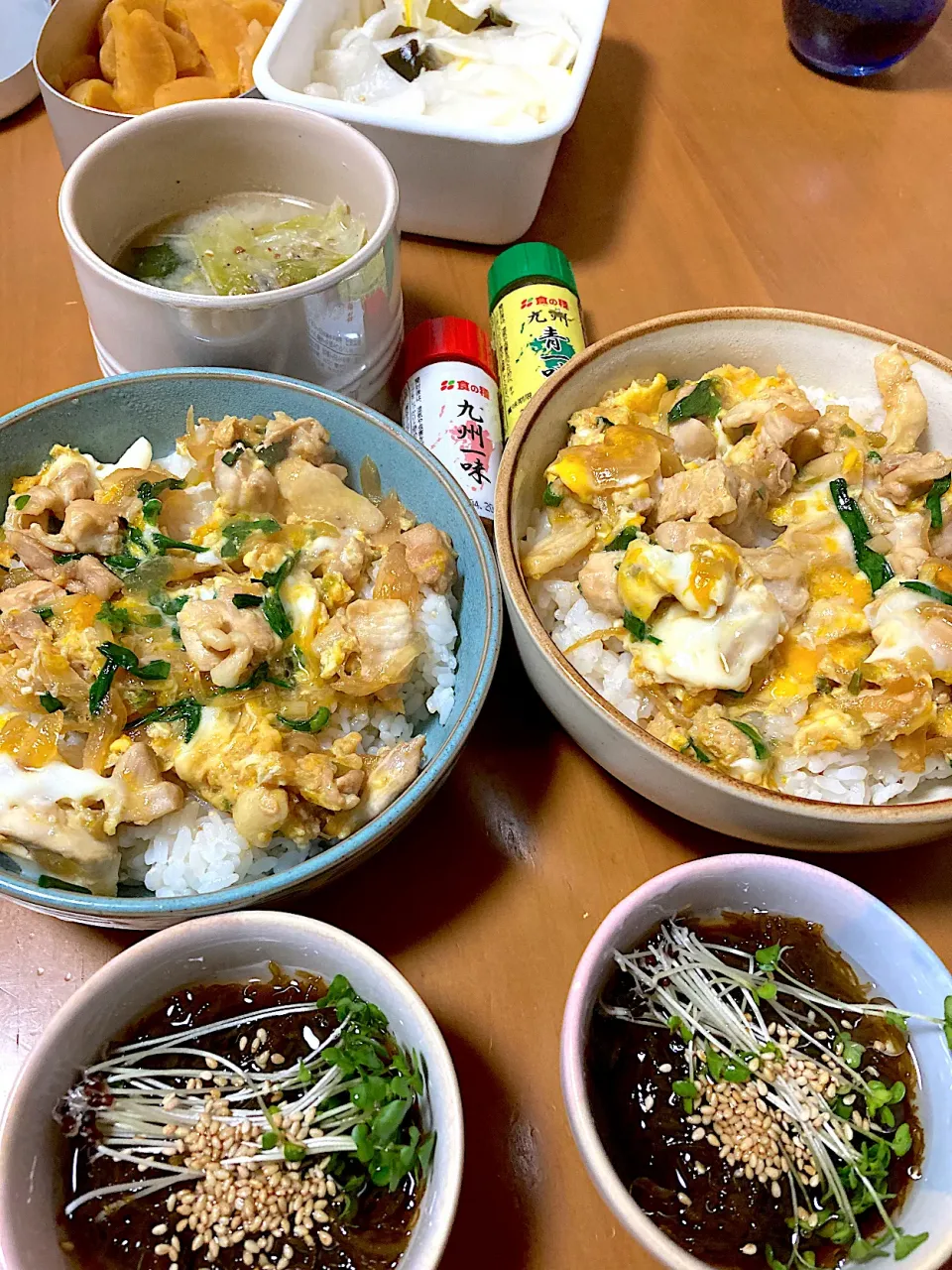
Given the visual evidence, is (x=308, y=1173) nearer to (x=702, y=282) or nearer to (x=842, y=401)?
(x=842, y=401)

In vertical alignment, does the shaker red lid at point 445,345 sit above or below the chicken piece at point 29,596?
above

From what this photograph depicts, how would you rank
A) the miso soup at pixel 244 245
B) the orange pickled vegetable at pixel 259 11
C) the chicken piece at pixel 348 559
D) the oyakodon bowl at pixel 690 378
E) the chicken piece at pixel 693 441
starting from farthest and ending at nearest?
the orange pickled vegetable at pixel 259 11
the miso soup at pixel 244 245
the chicken piece at pixel 693 441
the chicken piece at pixel 348 559
the oyakodon bowl at pixel 690 378

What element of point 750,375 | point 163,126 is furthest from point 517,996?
point 163,126

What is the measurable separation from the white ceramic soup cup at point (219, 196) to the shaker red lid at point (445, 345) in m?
0.05

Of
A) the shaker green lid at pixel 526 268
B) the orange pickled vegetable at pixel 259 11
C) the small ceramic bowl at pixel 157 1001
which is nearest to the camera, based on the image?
the small ceramic bowl at pixel 157 1001

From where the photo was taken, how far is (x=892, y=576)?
1.21 m

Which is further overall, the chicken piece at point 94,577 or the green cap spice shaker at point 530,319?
the green cap spice shaker at point 530,319

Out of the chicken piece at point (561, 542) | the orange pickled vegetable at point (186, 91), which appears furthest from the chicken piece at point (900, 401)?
the orange pickled vegetable at point (186, 91)

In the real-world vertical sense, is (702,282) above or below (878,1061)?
above

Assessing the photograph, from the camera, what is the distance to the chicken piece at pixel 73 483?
117 centimetres

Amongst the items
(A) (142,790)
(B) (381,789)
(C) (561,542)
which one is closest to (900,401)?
(C) (561,542)

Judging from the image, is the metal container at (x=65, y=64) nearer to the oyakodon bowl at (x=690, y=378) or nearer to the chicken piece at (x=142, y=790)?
the oyakodon bowl at (x=690, y=378)

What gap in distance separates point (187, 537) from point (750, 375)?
0.85 meters

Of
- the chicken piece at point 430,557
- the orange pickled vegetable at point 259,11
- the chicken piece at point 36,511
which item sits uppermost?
the orange pickled vegetable at point 259,11
